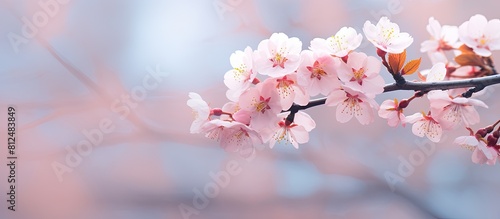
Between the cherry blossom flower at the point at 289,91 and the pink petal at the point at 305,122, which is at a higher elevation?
the cherry blossom flower at the point at 289,91

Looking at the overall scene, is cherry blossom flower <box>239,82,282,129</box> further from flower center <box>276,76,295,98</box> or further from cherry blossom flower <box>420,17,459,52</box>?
cherry blossom flower <box>420,17,459,52</box>

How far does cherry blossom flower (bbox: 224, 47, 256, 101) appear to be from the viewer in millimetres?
759

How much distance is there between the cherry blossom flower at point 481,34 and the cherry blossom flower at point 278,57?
372mm

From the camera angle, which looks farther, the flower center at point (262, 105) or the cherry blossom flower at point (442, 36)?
the cherry blossom flower at point (442, 36)

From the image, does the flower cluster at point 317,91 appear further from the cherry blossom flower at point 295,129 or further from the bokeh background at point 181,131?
the bokeh background at point 181,131

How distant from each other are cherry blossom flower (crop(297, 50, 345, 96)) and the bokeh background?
0.84 metres

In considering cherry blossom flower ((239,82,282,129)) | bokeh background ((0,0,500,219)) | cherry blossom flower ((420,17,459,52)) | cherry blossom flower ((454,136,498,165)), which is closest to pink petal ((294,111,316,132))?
cherry blossom flower ((239,82,282,129))

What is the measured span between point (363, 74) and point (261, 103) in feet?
0.52

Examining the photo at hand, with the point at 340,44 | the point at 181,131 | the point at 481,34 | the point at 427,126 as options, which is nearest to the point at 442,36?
the point at 481,34

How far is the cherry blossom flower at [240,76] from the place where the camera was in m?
0.76

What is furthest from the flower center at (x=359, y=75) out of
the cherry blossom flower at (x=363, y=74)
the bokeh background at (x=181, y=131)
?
the bokeh background at (x=181, y=131)

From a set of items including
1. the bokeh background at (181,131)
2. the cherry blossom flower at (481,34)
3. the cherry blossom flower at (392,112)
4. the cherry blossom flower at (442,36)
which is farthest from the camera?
the bokeh background at (181,131)

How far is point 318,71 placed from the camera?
73cm

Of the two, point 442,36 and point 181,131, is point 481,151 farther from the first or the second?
point 181,131
